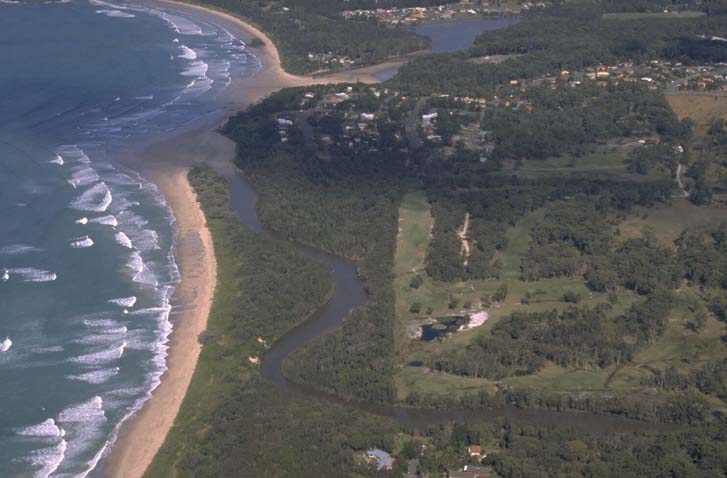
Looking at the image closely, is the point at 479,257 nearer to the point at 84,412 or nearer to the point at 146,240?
the point at 146,240

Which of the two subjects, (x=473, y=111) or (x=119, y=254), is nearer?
(x=119, y=254)

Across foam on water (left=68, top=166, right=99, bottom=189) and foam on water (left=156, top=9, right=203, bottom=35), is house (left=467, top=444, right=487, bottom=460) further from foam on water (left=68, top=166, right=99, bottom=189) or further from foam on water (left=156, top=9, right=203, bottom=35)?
foam on water (left=156, top=9, right=203, bottom=35)

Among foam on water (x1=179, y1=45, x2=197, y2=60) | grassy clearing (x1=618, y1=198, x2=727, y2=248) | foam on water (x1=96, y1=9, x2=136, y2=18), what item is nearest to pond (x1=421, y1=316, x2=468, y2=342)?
→ grassy clearing (x1=618, y1=198, x2=727, y2=248)

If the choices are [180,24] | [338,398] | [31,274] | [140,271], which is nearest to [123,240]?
[140,271]

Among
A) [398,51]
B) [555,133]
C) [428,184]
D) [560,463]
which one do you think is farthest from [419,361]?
[398,51]

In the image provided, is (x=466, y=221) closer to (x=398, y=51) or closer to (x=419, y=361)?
(x=419, y=361)


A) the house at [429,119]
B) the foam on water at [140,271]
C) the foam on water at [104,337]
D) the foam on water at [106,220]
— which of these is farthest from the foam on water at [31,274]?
the house at [429,119]
